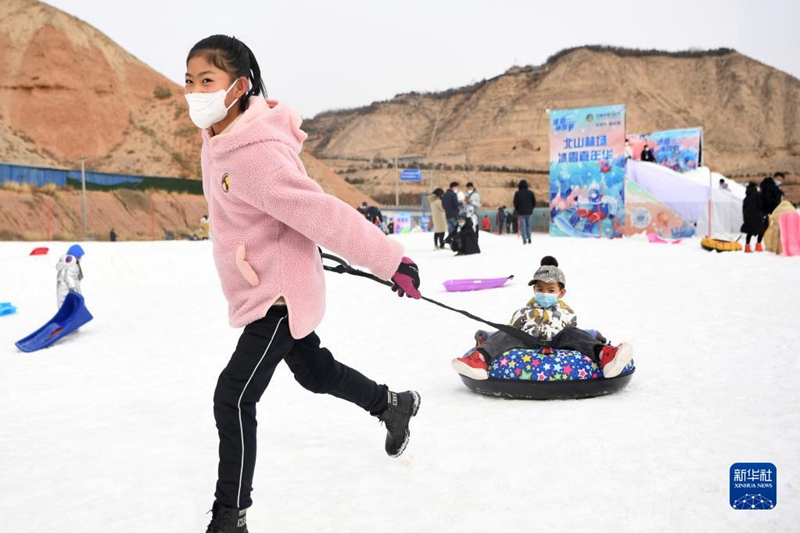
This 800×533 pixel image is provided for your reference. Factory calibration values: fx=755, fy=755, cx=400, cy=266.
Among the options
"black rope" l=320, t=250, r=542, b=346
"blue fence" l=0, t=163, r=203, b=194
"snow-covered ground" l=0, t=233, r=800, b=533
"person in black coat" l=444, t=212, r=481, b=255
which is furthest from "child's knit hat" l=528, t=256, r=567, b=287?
"blue fence" l=0, t=163, r=203, b=194

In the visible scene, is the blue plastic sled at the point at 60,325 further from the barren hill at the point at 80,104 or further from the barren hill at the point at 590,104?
the barren hill at the point at 590,104

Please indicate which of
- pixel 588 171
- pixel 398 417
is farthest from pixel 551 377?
pixel 588 171

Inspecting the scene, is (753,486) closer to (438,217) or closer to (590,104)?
(438,217)

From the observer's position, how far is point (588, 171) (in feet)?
71.6

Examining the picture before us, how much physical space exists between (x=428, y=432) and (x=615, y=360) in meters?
1.37

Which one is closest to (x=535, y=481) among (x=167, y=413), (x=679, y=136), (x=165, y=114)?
(x=167, y=413)

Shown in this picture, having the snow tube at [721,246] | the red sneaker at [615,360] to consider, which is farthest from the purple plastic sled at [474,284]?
the snow tube at [721,246]

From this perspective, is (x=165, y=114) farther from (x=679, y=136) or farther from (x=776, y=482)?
(x=776, y=482)

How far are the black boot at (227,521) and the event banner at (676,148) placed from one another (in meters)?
28.0

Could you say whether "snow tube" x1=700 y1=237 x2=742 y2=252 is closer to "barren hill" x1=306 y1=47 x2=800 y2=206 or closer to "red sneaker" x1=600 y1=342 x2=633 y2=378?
"red sneaker" x1=600 y1=342 x2=633 y2=378

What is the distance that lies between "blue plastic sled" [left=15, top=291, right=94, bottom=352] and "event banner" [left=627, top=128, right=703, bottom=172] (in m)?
24.2

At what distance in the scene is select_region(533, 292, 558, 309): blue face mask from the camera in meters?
5.34

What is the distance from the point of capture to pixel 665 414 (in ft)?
14.3

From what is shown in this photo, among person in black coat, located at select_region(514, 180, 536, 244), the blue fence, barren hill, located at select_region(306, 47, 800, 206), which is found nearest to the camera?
person in black coat, located at select_region(514, 180, 536, 244)
